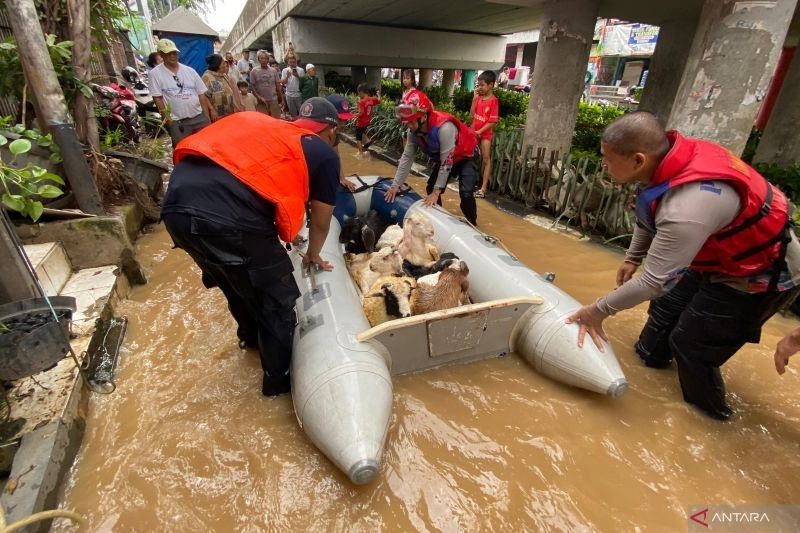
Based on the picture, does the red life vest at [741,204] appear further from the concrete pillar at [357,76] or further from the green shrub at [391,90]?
the concrete pillar at [357,76]

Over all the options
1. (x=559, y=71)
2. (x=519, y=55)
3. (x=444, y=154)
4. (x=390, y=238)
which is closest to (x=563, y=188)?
(x=559, y=71)

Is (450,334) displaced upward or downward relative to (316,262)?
downward

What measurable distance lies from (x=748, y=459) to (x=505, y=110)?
433 inches

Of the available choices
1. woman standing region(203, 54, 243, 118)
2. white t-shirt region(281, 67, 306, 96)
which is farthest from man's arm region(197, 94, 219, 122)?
white t-shirt region(281, 67, 306, 96)

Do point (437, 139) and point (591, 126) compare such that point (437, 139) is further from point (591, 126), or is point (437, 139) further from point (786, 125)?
point (591, 126)

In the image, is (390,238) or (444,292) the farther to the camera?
(390,238)

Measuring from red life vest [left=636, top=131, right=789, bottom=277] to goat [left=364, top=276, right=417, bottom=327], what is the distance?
135 centimetres

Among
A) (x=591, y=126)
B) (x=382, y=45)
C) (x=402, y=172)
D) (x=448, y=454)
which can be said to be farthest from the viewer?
(x=382, y=45)

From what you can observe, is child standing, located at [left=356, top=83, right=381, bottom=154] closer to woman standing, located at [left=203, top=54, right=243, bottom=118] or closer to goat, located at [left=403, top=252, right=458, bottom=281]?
woman standing, located at [left=203, top=54, right=243, bottom=118]

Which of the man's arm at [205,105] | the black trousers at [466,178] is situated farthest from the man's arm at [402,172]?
the man's arm at [205,105]

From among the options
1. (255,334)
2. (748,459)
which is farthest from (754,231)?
(255,334)

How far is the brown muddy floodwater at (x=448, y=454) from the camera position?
180 cm

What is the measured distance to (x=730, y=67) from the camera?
3.40m

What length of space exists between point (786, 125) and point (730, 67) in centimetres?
292
